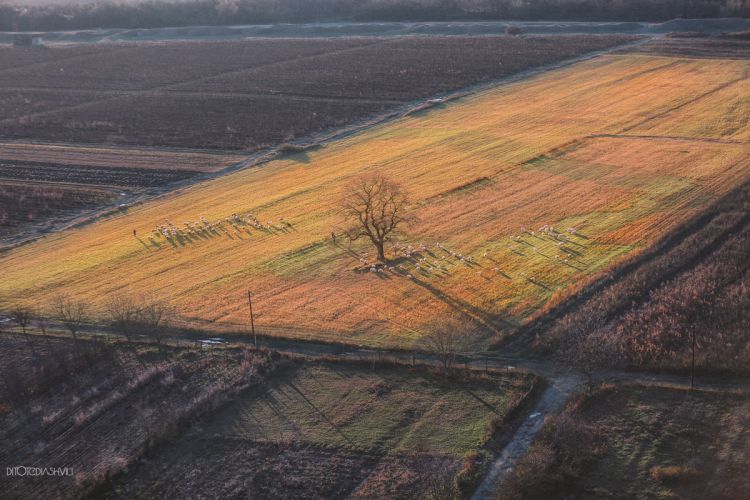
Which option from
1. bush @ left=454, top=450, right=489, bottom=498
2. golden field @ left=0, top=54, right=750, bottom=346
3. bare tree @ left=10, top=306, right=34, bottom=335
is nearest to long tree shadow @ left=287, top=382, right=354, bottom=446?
bush @ left=454, top=450, right=489, bottom=498

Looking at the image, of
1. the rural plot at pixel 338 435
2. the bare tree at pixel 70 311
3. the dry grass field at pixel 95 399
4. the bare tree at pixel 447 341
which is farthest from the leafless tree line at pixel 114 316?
the bare tree at pixel 447 341

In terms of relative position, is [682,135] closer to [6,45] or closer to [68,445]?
[68,445]

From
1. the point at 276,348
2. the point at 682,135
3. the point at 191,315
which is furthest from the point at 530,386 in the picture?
the point at 682,135

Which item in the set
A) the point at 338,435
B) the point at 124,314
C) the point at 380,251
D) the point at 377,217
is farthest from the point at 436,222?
the point at 338,435

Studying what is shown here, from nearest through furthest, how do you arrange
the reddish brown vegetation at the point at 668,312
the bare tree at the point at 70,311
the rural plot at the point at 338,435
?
the rural plot at the point at 338,435, the reddish brown vegetation at the point at 668,312, the bare tree at the point at 70,311

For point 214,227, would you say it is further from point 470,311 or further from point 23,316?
point 470,311

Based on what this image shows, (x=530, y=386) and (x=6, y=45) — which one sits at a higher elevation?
(x=6, y=45)

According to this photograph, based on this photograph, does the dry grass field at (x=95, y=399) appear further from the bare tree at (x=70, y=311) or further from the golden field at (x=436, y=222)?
the golden field at (x=436, y=222)

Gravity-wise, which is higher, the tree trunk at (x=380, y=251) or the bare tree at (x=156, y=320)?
the tree trunk at (x=380, y=251)
